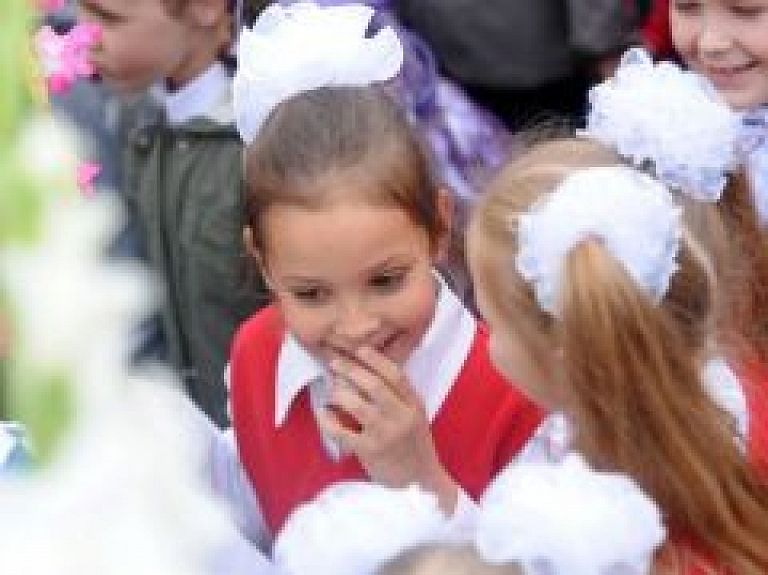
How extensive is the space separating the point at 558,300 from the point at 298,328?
0.34m

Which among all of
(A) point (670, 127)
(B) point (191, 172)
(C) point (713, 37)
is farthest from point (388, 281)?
(B) point (191, 172)

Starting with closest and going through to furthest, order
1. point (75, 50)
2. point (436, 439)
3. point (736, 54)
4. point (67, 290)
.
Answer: point (67, 290), point (436, 439), point (75, 50), point (736, 54)

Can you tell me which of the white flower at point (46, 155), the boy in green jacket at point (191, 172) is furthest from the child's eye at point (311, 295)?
the white flower at point (46, 155)

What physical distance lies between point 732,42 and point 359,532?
1151 millimetres

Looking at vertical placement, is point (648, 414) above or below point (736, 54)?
above

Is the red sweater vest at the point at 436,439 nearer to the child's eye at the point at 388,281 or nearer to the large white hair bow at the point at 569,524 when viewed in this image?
the child's eye at the point at 388,281

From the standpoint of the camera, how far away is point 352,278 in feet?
4.77

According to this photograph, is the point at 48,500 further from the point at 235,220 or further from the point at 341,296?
the point at 235,220

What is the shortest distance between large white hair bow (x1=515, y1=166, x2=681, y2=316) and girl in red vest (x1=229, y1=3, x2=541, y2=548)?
236 millimetres

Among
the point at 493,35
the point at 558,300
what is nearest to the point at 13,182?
the point at 558,300

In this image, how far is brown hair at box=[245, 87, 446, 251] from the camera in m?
1.53

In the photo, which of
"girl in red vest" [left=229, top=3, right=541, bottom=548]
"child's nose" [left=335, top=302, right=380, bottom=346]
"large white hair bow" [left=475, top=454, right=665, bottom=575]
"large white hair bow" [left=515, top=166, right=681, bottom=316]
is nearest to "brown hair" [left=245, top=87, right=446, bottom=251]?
"girl in red vest" [left=229, top=3, right=541, bottom=548]

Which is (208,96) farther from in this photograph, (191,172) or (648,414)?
(648,414)

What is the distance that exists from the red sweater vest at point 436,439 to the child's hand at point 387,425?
0.09 metres
